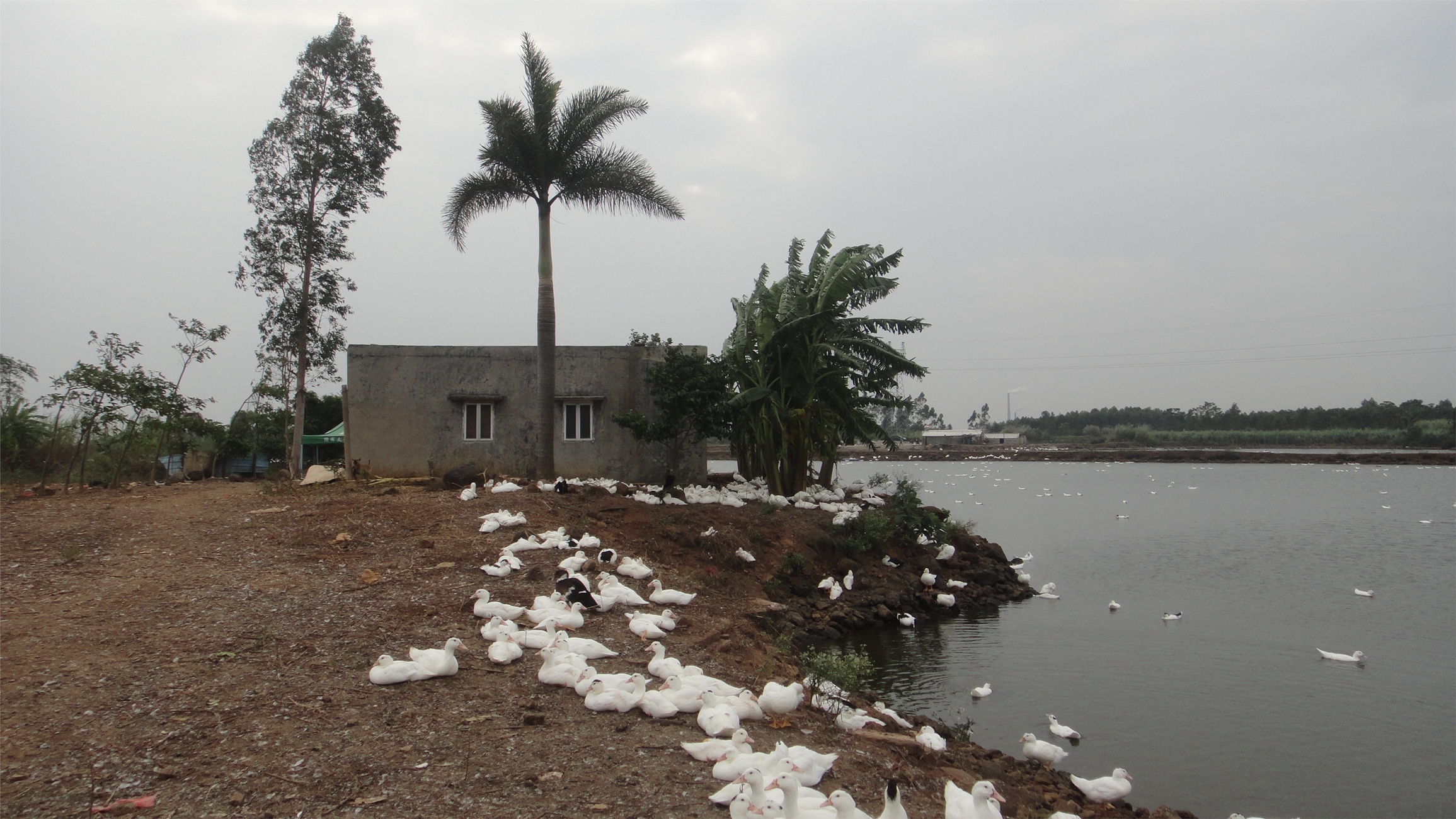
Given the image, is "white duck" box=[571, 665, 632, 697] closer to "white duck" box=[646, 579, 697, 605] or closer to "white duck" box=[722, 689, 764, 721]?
"white duck" box=[722, 689, 764, 721]

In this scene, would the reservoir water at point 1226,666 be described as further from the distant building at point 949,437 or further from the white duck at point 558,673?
the distant building at point 949,437

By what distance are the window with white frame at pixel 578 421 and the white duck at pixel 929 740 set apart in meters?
13.1

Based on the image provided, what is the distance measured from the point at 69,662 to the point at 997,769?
7324 millimetres

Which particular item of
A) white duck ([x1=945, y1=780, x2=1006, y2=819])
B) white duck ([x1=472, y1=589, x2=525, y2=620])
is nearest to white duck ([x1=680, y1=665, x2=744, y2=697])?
white duck ([x1=945, y1=780, x2=1006, y2=819])

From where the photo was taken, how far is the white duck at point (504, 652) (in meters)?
6.69

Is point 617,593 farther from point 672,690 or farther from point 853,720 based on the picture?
point 853,720

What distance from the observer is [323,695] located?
5766 mm

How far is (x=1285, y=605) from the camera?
15953mm

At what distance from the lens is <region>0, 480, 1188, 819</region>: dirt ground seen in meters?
4.57

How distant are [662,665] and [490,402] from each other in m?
12.9

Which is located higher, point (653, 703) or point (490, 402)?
point (490, 402)

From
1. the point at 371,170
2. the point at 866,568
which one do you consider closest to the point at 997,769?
the point at 866,568

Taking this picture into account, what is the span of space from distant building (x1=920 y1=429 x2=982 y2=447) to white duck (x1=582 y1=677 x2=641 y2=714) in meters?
96.9

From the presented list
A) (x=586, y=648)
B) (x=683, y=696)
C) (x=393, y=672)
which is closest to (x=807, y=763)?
(x=683, y=696)
